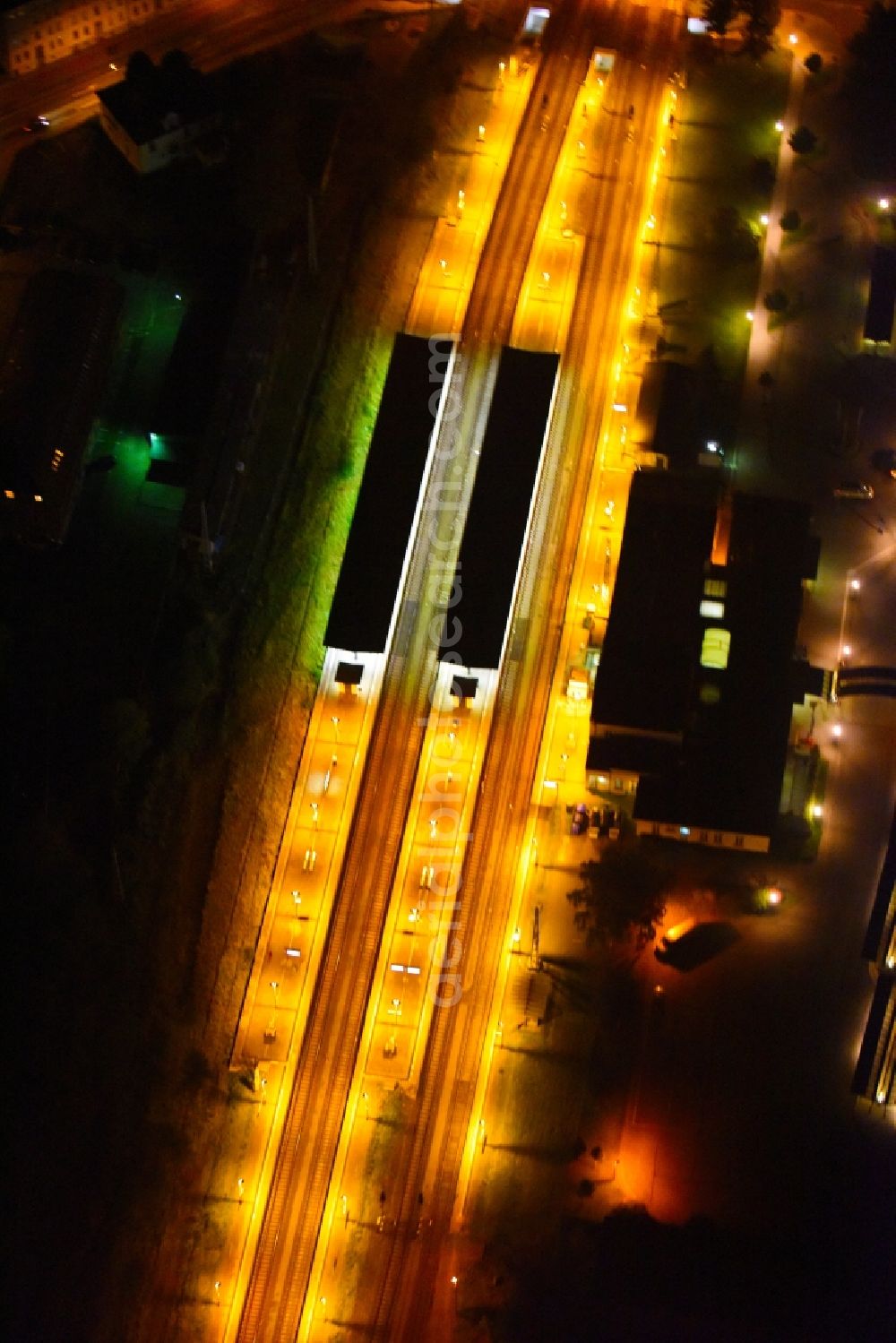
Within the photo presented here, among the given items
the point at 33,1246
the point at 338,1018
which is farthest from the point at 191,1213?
the point at 338,1018

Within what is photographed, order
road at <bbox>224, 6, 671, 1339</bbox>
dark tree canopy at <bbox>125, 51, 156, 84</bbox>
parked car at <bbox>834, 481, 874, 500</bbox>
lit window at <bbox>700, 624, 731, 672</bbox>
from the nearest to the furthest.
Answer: road at <bbox>224, 6, 671, 1339</bbox>, lit window at <bbox>700, 624, 731, 672</bbox>, parked car at <bbox>834, 481, 874, 500</bbox>, dark tree canopy at <bbox>125, 51, 156, 84</bbox>

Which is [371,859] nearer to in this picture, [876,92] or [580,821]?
[580,821]

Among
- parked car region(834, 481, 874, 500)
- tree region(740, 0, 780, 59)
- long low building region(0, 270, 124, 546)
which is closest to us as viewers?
long low building region(0, 270, 124, 546)

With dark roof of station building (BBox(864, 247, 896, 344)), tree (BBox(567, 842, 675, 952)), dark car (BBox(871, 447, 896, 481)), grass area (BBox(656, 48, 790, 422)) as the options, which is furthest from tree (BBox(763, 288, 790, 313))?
tree (BBox(567, 842, 675, 952))

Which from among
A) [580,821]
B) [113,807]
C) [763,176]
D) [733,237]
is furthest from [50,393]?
[763,176]

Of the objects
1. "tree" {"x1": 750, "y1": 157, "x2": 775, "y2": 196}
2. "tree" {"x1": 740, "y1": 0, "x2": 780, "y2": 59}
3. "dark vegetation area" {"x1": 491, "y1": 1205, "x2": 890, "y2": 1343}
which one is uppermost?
"tree" {"x1": 740, "y1": 0, "x2": 780, "y2": 59}

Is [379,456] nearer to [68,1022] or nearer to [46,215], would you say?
[46,215]

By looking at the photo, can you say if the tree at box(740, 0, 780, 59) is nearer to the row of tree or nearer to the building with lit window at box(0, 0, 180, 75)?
the row of tree
